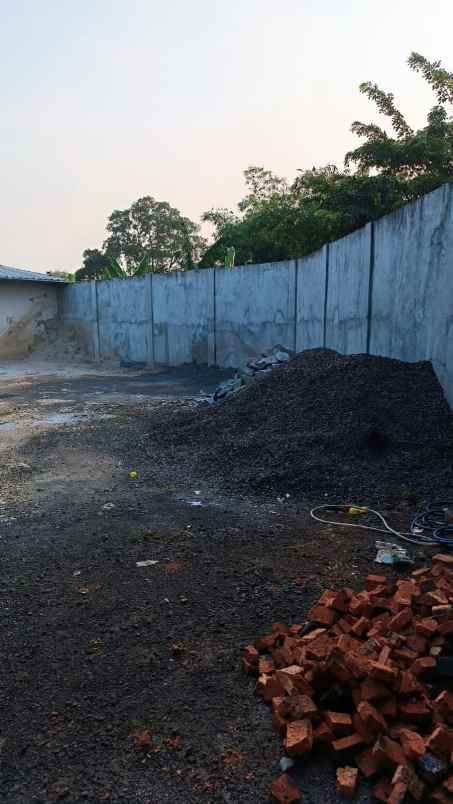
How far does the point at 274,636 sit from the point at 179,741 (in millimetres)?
636

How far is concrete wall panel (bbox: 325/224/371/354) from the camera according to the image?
7.79 metres

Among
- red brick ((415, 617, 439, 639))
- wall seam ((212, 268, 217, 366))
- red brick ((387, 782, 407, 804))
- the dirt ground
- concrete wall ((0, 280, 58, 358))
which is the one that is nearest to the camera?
red brick ((387, 782, 407, 804))

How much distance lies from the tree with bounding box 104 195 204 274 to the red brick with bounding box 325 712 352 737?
120 ft

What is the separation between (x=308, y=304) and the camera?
10695mm

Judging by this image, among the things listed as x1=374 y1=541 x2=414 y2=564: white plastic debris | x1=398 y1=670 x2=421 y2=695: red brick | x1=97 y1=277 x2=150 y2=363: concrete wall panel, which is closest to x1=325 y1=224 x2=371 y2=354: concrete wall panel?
x1=374 y1=541 x2=414 y2=564: white plastic debris

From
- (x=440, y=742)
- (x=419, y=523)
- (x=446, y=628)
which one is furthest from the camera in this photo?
(x=419, y=523)

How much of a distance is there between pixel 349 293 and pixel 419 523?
5.06 m

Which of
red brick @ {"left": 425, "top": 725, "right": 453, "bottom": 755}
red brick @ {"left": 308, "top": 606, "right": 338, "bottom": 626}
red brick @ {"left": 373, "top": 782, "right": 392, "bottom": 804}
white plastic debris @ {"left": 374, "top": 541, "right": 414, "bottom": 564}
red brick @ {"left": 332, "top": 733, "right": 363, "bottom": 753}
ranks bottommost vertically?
red brick @ {"left": 373, "top": 782, "right": 392, "bottom": 804}

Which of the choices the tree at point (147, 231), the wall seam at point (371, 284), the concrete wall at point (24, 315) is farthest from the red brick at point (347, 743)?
the tree at point (147, 231)

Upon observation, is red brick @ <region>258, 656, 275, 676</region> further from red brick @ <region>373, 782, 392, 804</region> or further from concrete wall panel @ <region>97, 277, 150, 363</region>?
concrete wall panel @ <region>97, 277, 150, 363</region>

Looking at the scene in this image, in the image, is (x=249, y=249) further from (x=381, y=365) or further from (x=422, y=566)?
(x=422, y=566)

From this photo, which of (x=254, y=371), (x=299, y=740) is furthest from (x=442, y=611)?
(x=254, y=371)

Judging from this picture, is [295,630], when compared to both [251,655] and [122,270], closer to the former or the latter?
[251,655]

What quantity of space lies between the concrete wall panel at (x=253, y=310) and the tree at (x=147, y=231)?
24357 mm
